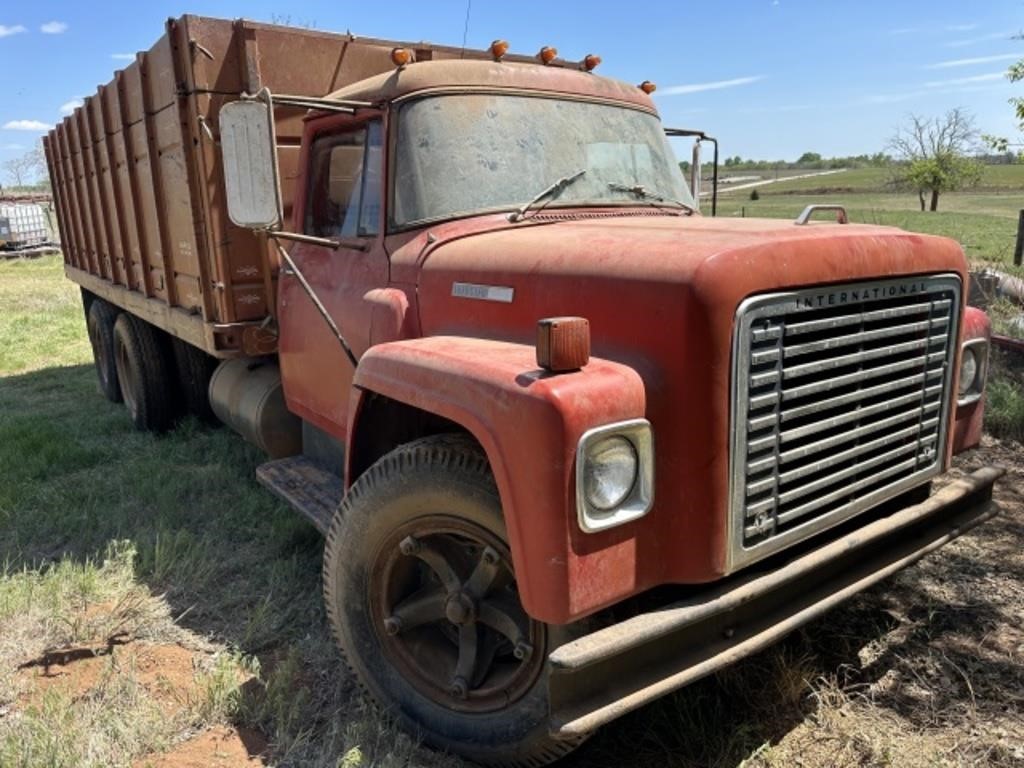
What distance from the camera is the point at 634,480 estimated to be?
91.4 inches

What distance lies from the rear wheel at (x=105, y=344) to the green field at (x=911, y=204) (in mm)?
16750

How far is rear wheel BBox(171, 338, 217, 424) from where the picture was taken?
6410 mm

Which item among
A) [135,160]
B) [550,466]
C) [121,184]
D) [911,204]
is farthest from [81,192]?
[911,204]

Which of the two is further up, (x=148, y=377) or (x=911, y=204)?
(x=148, y=377)

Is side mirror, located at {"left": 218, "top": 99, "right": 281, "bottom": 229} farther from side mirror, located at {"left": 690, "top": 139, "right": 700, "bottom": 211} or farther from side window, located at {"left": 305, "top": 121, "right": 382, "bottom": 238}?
side mirror, located at {"left": 690, "top": 139, "right": 700, "bottom": 211}

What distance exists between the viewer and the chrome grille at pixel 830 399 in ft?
7.74

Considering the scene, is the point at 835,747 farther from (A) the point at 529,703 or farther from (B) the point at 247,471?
(B) the point at 247,471

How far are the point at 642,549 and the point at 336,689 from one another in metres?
1.56

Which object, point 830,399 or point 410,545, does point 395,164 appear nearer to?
point 410,545

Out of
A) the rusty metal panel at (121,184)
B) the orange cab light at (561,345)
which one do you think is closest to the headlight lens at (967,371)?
the orange cab light at (561,345)

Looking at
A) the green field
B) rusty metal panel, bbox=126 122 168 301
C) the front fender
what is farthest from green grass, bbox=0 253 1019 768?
the green field

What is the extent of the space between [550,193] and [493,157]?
0.92 ft

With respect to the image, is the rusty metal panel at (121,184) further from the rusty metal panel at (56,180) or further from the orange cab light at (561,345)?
the orange cab light at (561,345)

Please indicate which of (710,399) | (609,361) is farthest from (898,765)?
(609,361)
